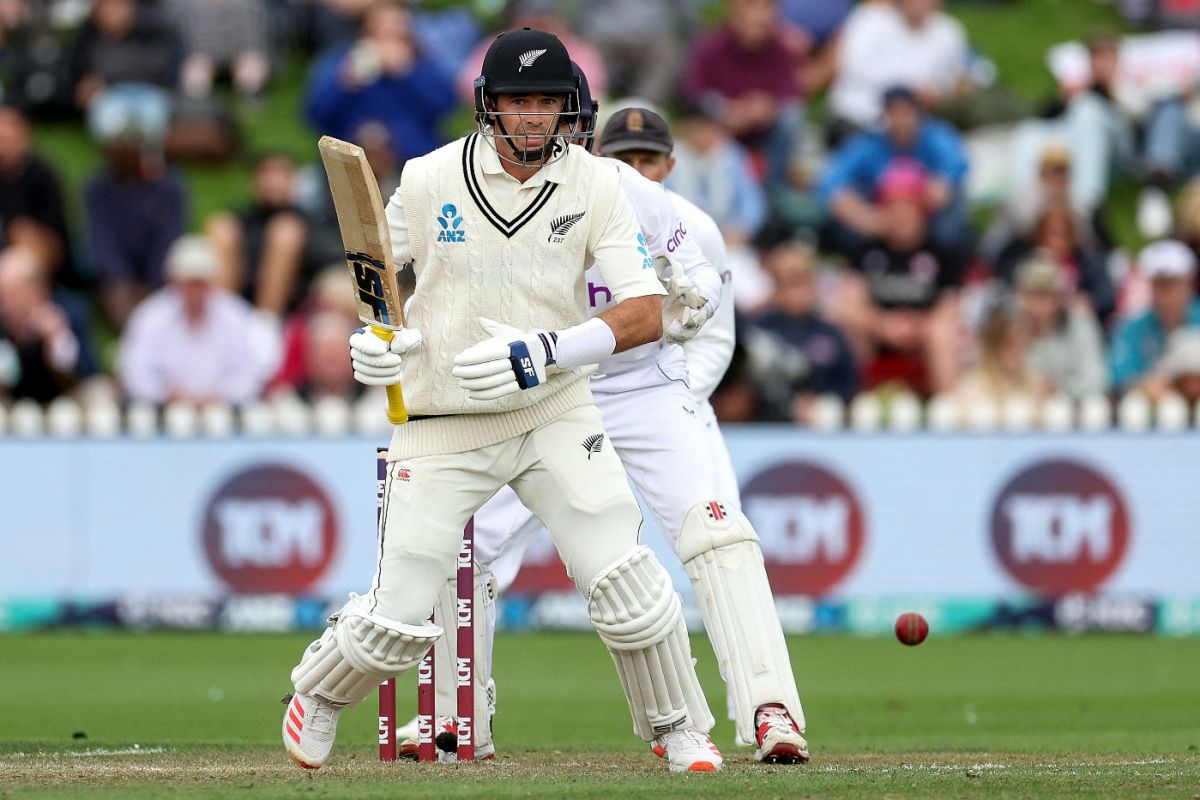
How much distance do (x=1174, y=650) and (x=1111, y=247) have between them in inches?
169

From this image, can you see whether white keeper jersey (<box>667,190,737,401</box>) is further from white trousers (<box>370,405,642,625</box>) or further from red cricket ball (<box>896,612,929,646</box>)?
white trousers (<box>370,405,642,625</box>)

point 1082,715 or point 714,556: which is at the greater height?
point 714,556

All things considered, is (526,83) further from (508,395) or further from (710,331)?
(710,331)

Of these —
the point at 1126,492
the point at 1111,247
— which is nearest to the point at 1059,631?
the point at 1126,492

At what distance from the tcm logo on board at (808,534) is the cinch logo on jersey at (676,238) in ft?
20.3

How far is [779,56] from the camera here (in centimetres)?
1692

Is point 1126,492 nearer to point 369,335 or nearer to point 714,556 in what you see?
point 714,556

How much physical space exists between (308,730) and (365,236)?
1.57 metres

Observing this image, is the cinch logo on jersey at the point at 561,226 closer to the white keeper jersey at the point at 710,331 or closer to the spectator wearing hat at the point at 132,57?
the white keeper jersey at the point at 710,331

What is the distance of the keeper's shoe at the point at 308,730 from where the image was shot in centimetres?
665

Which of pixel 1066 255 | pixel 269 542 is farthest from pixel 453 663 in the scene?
pixel 1066 255

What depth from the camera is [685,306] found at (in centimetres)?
720

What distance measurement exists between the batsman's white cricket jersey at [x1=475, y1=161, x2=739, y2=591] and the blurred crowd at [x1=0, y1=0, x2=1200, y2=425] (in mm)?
5815

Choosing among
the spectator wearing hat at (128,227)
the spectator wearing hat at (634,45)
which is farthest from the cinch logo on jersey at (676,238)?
the spectator wearing hat at (634,45)
